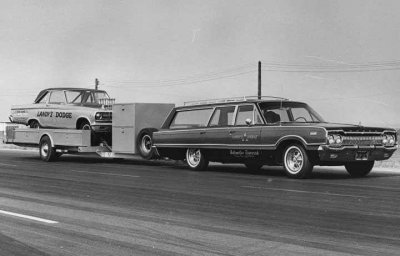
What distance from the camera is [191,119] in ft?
53.4

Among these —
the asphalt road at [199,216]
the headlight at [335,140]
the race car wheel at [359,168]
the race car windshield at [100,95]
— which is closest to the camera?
the asphalt road at [199,216]

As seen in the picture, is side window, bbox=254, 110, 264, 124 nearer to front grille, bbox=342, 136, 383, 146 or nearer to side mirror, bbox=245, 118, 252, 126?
side mirror, bbox=245, 118, 252, 126

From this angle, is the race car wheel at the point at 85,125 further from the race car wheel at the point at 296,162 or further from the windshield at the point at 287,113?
the race car wheel at the point at 296,162

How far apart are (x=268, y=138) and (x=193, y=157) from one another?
2.93 meters

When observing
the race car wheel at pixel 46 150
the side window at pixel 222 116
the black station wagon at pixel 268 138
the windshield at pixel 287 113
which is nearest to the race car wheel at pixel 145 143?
the black station wagon at pixel 268 138

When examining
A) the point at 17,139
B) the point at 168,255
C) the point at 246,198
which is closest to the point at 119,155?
the point at 17,139

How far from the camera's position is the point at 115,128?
18344 mm

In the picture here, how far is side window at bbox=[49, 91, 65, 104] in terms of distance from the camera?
791 inches

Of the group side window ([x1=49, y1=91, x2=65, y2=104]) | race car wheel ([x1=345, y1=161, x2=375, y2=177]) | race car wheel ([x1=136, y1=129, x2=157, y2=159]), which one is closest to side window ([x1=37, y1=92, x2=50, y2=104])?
side window ([x1=49, y1=91, x2=65, y2=104])

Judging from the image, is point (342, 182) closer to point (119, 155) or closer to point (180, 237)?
point (180, 237)

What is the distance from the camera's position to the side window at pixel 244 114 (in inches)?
570

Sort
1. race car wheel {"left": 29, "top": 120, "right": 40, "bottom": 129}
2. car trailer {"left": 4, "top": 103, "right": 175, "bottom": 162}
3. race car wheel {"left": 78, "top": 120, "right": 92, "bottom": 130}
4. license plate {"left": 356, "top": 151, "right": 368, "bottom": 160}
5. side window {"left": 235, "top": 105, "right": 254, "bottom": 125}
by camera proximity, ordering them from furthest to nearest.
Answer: race car wheel {"left": 29, "top": 120, "right": 40, "bottom": 129}, race car wheel {"left": 78, "top": 120, "right": 92, "bottom": 130}, car trailer {"left": 4, "top": 103, "right": 175, "bottom": 162}, side window {"left": 235, "top": 105, "right": 254, "bottom": 125}, license plate {"left": 356, "top": 151, "right": 368, "bottom": 160}

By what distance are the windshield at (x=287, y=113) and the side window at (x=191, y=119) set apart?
6.23ft

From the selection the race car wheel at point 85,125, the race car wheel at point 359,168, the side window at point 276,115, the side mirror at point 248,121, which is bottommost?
the race car wheel at point 359,168
